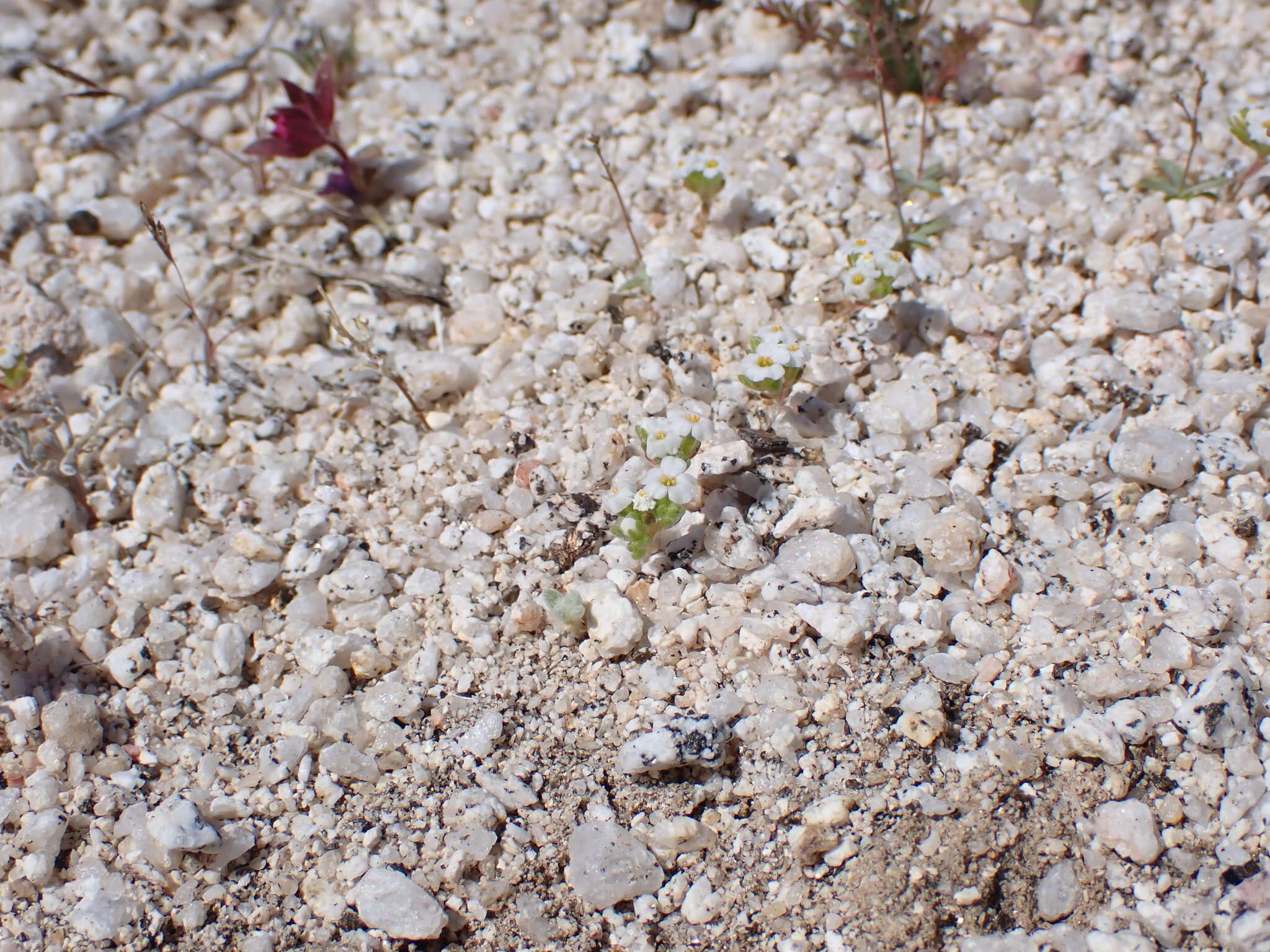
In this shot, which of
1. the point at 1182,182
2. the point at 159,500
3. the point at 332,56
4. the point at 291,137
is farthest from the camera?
the point at 332,56

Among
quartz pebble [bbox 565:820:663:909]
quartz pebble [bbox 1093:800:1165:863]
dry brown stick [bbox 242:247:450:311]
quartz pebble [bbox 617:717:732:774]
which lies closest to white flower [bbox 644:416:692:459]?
quartz pebble [bbox 617:717:732:774]

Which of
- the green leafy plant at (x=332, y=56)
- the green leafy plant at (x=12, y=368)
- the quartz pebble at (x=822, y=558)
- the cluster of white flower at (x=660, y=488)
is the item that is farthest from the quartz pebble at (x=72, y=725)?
the green leafy plant at (x=332, y=56)

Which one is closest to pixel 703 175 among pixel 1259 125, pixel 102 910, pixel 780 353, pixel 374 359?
pixel 780 353

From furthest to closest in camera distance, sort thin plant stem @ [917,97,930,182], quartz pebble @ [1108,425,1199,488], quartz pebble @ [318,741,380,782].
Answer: thin plant stem @ [917,97,930,182], quartz pebble @ [1108,425,1199,488], quartz pebble @ [318,741,380,782]

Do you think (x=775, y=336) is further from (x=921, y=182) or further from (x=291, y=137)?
(x=291, y=137)

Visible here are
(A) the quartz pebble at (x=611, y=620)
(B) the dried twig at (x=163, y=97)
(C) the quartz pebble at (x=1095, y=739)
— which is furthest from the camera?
(B) the dried twig at (x=163, y=97)

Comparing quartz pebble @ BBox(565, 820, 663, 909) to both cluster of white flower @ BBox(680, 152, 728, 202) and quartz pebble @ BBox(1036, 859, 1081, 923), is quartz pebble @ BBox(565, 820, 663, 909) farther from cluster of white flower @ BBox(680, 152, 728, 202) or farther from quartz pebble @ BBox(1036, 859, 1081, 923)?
cluster of white flower @ BBox(680, 152, 728, 202)

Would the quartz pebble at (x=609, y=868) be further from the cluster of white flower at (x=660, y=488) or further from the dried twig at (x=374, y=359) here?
the dried twig at (x=374, y=359)
